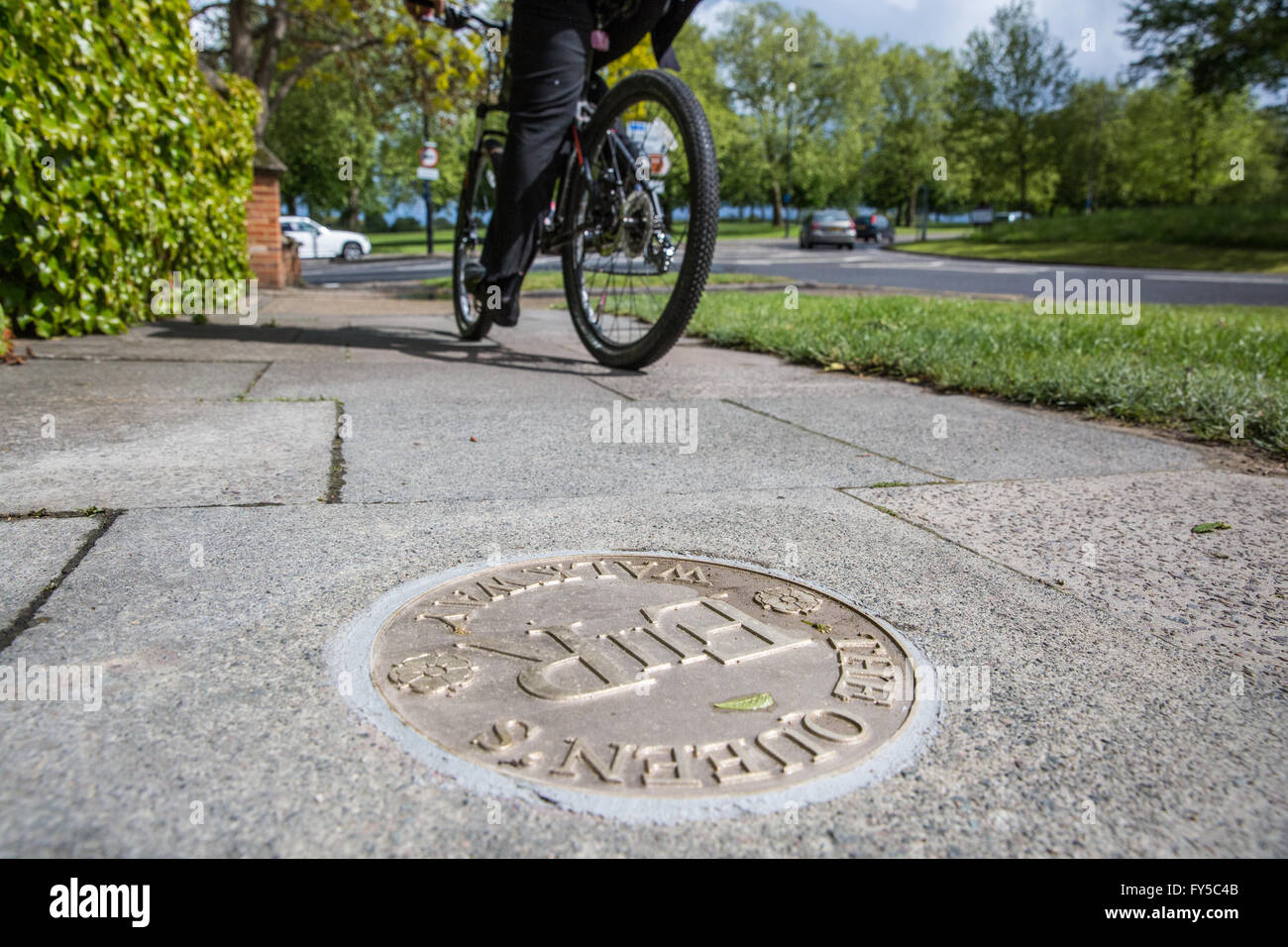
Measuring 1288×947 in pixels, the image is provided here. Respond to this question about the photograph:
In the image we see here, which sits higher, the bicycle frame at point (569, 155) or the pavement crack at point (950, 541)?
the bicycle frame at point (569, 155)

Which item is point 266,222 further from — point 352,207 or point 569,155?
point 352,207

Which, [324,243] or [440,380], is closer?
[440,380]

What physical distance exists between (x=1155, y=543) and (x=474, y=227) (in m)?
4.20

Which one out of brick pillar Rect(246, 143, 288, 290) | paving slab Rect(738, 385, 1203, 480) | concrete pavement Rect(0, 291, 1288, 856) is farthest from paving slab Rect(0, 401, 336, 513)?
brick pillar Rect(246, 143, 288, 290)

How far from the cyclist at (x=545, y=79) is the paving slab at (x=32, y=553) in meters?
2.68

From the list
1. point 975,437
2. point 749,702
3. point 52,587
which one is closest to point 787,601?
point 749,702

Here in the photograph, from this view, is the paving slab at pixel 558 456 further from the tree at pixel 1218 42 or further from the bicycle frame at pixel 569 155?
the tree at pixel 1218 42

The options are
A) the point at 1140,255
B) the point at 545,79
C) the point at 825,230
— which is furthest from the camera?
the point at 825,230

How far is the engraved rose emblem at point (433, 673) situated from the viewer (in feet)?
4.74

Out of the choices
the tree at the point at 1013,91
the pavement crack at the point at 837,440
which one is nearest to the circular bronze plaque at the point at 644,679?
the pavement crack at the point at 837,440

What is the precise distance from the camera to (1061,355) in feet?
Result: 15.7

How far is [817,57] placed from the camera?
6025cm
